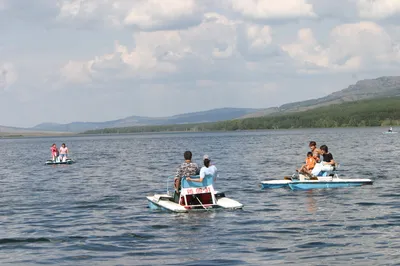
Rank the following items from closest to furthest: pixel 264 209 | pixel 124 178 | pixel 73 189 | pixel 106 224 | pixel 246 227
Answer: pixel 246 227 → pixel 106 224 → pixel 264 209 → pixel 73 189 → pixel 124 178

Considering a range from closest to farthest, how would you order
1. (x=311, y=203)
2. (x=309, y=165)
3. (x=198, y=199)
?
(x=198, y=199)
(x=311, y=203)
(x=309, y=165)

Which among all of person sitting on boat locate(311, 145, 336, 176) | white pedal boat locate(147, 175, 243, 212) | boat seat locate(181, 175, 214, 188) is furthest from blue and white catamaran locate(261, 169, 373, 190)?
boat seat locate(181, 175, 214, 188)

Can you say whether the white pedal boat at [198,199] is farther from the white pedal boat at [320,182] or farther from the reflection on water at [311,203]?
the white pedal boat at [320,182]

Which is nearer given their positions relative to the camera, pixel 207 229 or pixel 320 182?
pixel 207 229

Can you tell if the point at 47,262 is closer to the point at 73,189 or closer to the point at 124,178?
the point at 73,189

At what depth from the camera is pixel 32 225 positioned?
87.7 ft

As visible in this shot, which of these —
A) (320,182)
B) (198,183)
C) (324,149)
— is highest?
(324,149)

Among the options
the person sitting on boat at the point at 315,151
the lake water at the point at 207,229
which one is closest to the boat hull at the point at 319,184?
the lake water at the point at 207,229

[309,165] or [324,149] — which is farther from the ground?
[324,149]

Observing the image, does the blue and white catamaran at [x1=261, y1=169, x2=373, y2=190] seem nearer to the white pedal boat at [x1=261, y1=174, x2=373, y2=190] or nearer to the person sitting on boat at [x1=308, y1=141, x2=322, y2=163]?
the white pedal boat at [x1=261, y1=174, x2=373, y2=190]

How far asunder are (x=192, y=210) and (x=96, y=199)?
9.74m

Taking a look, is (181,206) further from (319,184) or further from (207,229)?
(319,184)

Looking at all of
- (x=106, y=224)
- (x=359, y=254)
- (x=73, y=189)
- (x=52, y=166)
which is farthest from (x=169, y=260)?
(x=52, y=166)

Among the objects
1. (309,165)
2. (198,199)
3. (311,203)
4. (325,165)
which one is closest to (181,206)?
(198,199)
